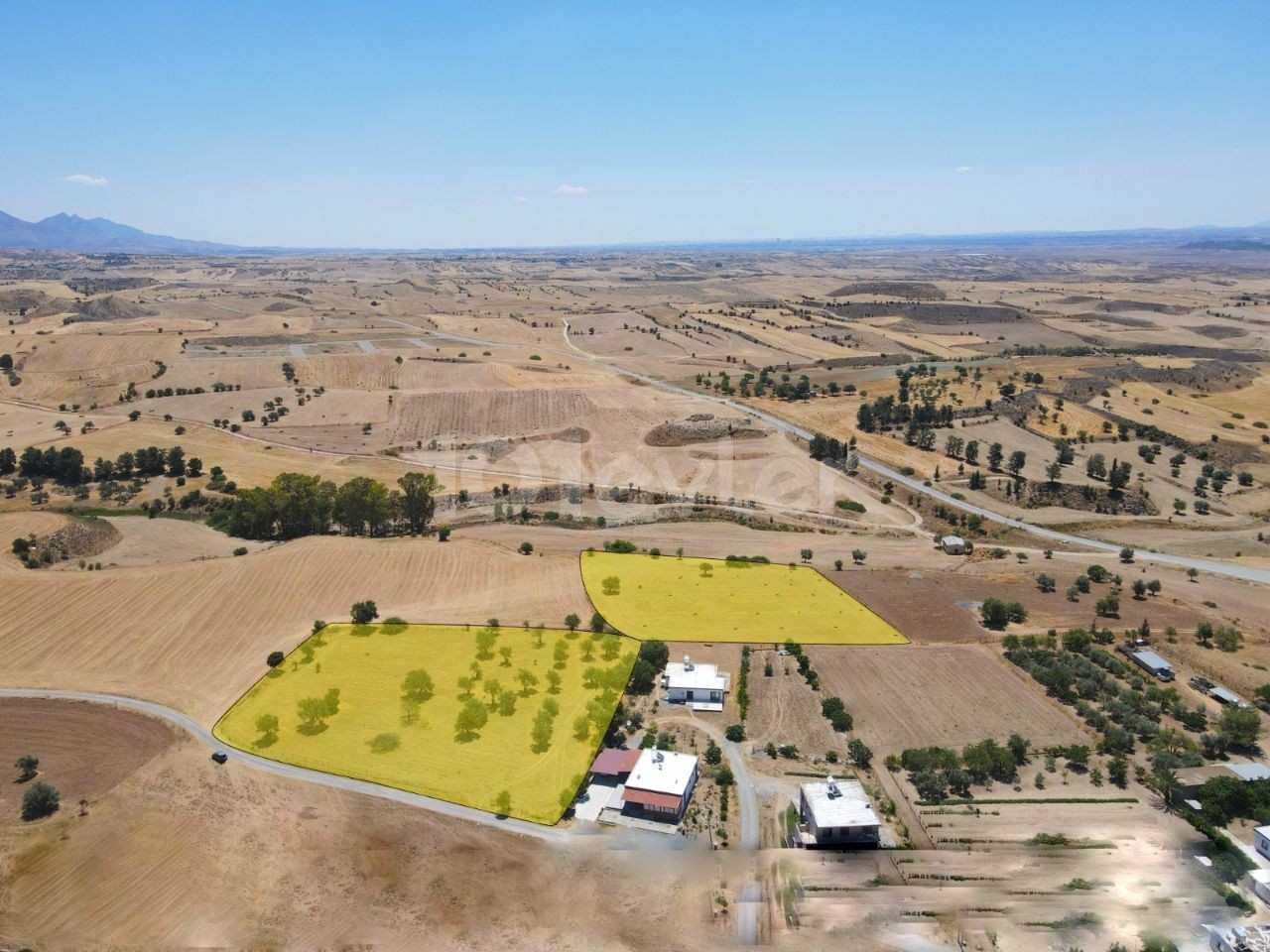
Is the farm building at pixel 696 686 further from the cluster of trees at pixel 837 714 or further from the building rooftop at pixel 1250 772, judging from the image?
the building rooftop at pixel 1250 772

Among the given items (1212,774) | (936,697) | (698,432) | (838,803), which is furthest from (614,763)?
(698,432)

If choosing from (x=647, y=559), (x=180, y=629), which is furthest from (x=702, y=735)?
(x=180, y=629)

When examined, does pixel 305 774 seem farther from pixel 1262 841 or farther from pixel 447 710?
pixel 1262 841

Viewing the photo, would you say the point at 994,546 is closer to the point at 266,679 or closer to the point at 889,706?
the point at 889,706

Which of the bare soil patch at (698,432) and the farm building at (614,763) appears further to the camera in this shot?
the bare soil patch at (698,432)

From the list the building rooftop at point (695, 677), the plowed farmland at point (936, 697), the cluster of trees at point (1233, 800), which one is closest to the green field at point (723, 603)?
the plowed farmland at point (936, 697)
